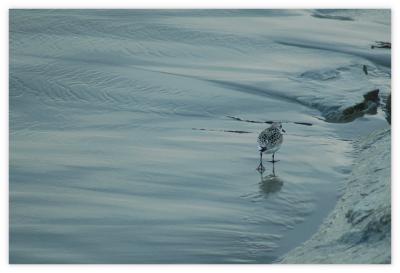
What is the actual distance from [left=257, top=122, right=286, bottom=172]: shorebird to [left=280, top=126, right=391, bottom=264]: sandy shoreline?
0.77 meters

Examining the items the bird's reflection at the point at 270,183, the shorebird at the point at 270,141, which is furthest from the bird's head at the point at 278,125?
the bird's reflection at the point at 270,183

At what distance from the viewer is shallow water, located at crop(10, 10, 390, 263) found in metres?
5.42

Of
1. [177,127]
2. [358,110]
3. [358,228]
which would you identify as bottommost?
[358,228]

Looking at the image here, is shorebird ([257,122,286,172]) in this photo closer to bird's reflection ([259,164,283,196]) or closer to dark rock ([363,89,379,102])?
bird's reflection ([259,164,283,196])

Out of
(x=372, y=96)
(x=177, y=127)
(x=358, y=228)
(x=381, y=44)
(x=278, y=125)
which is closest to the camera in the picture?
(x=358, y=228)

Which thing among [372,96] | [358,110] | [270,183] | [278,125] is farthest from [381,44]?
[270,183]

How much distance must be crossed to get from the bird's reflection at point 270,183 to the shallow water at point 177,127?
21 mm

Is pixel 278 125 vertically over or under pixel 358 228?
over

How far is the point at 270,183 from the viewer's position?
250 inches

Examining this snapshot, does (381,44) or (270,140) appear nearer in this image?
(270,140)

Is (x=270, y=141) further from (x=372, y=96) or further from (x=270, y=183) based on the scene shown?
(x=372, y=96)

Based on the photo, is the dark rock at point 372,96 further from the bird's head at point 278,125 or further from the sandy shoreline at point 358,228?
the sandy shoreline at point 358,228

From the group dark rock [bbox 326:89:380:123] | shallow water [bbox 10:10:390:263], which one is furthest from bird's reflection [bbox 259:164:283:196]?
dark rock [bbox 326:89:380:123]

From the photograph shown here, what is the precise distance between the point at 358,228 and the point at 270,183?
4.51 ft
